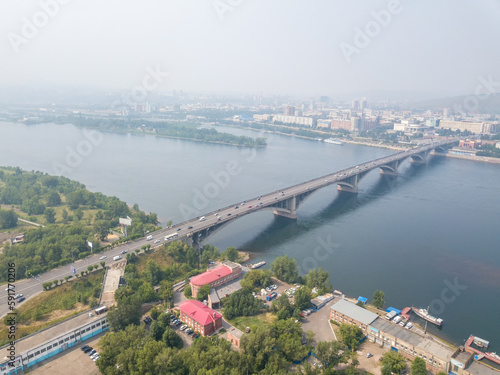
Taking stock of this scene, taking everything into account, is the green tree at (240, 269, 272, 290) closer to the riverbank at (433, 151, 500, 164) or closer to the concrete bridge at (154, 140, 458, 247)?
the concrete bridge at (154, 140, 458, 247)

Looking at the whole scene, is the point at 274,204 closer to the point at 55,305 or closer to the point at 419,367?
the point at 55,305

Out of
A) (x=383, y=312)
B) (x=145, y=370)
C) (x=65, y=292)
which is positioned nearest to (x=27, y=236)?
(x=65, y=292)

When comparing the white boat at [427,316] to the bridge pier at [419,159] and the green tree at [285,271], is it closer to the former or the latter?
the green tree at [285,271]

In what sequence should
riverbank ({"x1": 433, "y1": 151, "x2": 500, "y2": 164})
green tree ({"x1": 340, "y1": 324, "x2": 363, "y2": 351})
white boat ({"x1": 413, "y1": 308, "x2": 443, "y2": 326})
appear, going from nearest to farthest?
green tree ({"x1": 340, "y1": 324, "x2": 363, "y2": 351})
white boat ({"x1": 413, "y1": 308, "x2": 443, "y2": 326})
riverbank ({"x1": 433, "y1": 151, "x2": 500, "y2": 164})

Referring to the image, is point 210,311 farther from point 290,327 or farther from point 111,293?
point 111,293

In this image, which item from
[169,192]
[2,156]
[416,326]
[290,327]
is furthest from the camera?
[2,156]

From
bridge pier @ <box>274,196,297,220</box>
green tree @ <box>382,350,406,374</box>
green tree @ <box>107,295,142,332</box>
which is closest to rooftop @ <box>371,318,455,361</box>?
green tree @ <box>382,350,406,374</box>

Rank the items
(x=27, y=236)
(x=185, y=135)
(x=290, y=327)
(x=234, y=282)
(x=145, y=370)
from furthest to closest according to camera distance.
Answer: (x=185, y=135) → (x=27, y=236) → (x=234, y=282) → (x=290, y=327) → (x=145, y=370)
